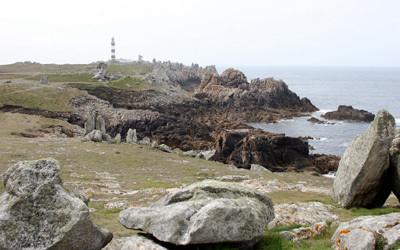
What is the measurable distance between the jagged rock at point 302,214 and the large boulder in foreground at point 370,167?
5.49ft

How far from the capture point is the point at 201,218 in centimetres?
999

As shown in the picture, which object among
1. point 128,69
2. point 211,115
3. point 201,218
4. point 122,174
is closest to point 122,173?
point 122,174

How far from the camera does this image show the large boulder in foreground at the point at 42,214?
9094 mm

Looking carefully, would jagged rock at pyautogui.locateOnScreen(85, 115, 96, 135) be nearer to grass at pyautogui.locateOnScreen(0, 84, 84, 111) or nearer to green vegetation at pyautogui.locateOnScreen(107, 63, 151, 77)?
grass at pyautogui.locateOnScreen(0, 84, 84, 111)

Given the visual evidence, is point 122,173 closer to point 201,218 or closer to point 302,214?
point 302,214

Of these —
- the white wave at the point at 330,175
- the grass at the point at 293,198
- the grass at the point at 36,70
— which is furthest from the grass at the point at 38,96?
the grass at the point at 293,198

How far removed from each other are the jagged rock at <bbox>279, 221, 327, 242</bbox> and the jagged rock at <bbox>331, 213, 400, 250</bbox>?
1136 mm

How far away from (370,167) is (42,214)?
16.4 meters

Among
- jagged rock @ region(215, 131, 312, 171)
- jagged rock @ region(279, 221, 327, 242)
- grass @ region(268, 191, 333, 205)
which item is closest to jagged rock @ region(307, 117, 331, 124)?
jagged rock @ region(215, 131, 312, 171)

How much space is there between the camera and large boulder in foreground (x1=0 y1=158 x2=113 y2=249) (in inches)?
358

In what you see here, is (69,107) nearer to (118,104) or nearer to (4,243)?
(118,104)

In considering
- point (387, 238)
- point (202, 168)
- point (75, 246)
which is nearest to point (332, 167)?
point (202, 168)

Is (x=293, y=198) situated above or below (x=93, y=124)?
below

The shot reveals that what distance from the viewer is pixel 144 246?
395 inches
